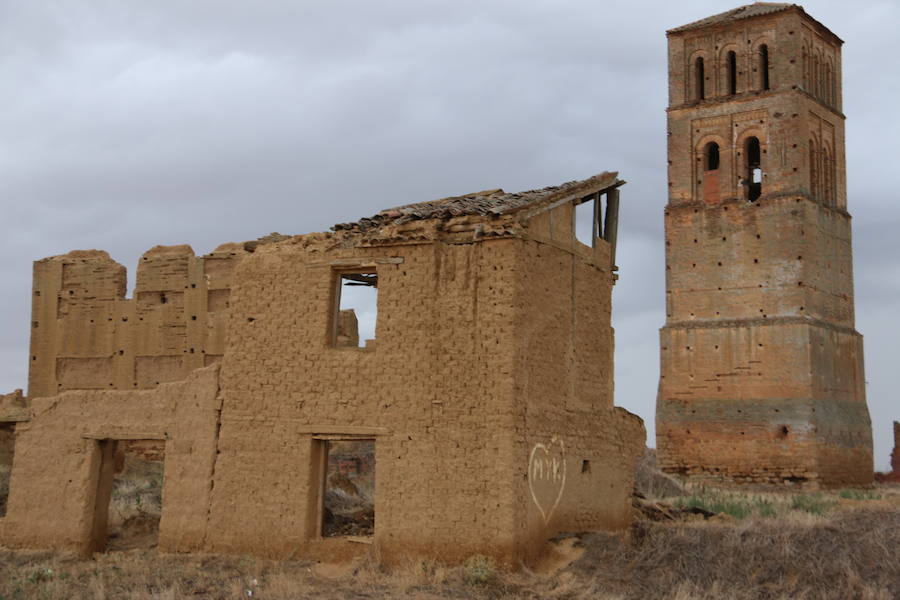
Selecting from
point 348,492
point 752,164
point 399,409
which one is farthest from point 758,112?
point 399,409

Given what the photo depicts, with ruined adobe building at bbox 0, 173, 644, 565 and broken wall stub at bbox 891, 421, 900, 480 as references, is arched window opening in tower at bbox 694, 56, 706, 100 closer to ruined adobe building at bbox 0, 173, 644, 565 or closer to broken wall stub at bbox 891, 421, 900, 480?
broken wall stub at bbox 891, 421, 900, 480

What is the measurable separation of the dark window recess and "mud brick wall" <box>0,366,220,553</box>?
22825mm

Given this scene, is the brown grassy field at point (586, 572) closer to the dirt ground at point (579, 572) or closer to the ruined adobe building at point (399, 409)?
the dirt ground at point (579, 572)

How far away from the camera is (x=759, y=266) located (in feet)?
102

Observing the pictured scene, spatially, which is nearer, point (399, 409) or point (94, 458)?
point (399, 409)

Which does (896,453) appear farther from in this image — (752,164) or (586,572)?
(586,572)

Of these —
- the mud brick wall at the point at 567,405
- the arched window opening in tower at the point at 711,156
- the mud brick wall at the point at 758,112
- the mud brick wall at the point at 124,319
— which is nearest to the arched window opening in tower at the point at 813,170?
the mud brick wall at the point at 758,112

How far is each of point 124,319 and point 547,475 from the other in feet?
55.7

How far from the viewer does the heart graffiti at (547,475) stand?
13.4 m

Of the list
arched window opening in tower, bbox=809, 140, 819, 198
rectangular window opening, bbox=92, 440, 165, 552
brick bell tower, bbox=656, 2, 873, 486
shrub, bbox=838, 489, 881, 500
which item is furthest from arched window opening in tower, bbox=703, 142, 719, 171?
rectangular window opening, bbox=92, 440, 165, 552

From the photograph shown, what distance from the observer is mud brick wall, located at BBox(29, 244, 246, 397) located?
27.4 metres

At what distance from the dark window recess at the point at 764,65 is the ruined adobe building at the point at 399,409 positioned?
59.9 ft

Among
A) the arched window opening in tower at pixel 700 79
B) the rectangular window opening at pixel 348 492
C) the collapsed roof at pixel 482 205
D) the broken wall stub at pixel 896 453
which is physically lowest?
the rectangular window opening at pixel 348 492

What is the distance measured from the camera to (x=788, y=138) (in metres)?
31.4
